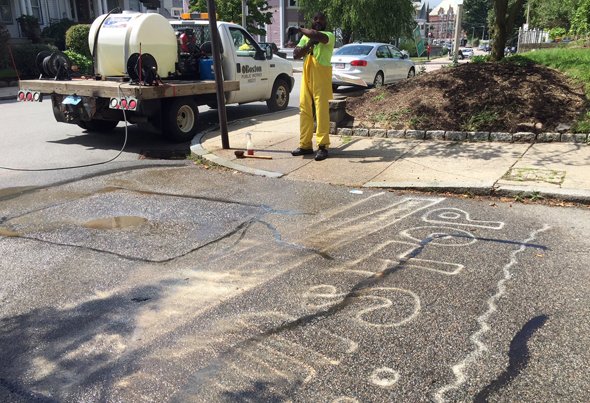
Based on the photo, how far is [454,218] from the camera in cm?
531

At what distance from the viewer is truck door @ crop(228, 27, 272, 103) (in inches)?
442

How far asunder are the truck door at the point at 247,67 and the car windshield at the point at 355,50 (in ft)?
17.5

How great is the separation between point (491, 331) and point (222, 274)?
2.04 meters

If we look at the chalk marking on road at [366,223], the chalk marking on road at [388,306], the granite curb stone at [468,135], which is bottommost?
the chalk marking on road at [388,306]

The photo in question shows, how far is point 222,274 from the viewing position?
13.6 ft

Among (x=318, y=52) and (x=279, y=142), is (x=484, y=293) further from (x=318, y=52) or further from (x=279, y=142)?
(x=279, y=142)

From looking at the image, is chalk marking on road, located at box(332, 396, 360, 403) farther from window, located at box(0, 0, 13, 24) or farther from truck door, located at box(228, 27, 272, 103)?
window, located at box(0, 0, 13, 24)

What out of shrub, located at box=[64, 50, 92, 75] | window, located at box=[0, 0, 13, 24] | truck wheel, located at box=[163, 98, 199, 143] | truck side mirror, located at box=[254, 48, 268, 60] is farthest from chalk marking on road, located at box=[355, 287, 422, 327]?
window, located at box=[0, 0, 13, 24]

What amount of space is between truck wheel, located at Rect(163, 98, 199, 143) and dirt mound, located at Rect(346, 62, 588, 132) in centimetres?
300

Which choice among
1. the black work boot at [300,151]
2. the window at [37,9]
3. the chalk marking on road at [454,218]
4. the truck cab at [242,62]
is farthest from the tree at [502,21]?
the window at [37,9]

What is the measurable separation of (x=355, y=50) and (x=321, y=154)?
33.3 ft

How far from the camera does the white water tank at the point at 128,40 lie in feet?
29.8

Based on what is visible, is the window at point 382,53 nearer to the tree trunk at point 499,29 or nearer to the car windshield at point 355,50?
the car windshield at point 355,50

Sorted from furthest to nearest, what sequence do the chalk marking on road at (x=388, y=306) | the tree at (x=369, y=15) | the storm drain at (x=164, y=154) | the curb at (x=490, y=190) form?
the tree at (x=369, y=15) → the storm drain at (x=164, y=154) → the curb at (x=490, y=190) → the chalk marking on road at (x=388, y=306)
